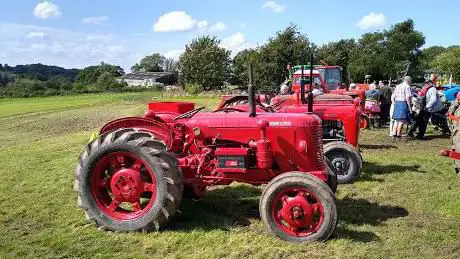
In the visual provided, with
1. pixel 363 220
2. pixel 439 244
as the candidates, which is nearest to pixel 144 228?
pixel 363 220

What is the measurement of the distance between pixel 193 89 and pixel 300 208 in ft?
145

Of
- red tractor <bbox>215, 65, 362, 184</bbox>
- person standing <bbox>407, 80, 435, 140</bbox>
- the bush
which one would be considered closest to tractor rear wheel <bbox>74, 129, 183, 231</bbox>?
red tractor <bbox>215, 65, 362, 184</bbox>

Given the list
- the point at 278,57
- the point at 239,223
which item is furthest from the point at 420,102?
the point at 278,57

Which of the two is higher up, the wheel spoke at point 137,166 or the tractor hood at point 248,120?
the tractor hood at point 248,120

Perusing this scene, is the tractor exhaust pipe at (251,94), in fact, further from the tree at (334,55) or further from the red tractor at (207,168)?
the tree at (334,55)

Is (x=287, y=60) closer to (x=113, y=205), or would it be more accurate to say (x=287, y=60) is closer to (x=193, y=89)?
(x=193, y=89)

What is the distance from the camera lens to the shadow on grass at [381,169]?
8.66 meters

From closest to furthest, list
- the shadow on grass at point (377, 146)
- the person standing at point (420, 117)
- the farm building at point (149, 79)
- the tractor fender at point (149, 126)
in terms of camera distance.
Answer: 1. the tractor fender at point (149, 126)
2. the shadow on grass at point (377, 146)
3. the person standing at point (420, 117)
4. the farm building at point (149, 79)

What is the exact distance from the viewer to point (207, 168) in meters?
5.85

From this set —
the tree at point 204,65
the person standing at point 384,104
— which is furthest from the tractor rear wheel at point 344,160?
the tree at point 204,65

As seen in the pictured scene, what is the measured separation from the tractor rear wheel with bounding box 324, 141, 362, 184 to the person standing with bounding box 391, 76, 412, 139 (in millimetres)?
6211

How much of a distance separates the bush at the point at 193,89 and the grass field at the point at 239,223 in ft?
129

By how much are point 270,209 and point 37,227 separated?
2.74 m

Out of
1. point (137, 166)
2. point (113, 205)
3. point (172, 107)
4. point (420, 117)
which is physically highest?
point (172, 107)
